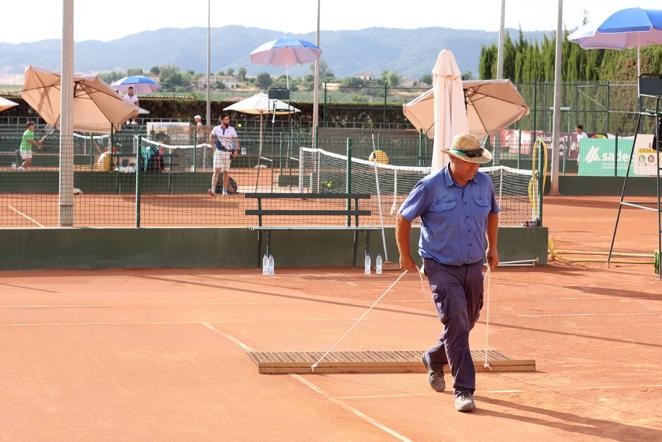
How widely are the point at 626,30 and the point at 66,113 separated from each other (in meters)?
13.3

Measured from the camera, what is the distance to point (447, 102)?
15344mm

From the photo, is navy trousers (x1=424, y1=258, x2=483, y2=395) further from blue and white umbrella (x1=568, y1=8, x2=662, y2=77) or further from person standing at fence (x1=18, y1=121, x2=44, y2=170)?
person standing at fence (x1=18, y1=121, x2=44, y2=170)

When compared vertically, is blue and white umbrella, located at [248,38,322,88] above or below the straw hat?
A: above

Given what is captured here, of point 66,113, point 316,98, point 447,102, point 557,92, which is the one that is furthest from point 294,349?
point 557,92

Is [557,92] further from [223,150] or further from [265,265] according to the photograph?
[265,265]

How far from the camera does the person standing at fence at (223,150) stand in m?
26.1

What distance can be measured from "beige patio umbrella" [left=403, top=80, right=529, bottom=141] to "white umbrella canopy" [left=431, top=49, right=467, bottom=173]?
8411 millimetres

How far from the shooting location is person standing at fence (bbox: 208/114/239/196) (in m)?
26.1

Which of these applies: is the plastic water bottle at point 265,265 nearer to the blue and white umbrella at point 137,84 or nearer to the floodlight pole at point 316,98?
the floodlight pole at point 316,98

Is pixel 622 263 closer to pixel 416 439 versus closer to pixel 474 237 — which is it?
pixel 474 237

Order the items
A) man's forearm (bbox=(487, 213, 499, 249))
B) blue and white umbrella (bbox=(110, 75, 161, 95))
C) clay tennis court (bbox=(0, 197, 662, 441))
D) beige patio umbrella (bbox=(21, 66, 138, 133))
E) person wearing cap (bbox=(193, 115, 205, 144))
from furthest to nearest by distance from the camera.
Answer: blue and white umbrella (bbox=(110, 75, 161, 95))
person wearing cap (bbox=(193, 115, 205, 144))
beige patio umbrella (bbox=(21, 66, 138, 133))
man's forearm (bbox=(487, 213, 499, 249))
clay tennis court (bbox=(0, 197, 662, 441))

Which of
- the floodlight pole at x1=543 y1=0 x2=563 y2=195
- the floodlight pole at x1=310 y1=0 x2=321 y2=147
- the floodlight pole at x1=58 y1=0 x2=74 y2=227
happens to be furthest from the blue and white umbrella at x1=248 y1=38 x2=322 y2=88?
the floodlight pole at x1=58 y1=0 x2=74 y2=227

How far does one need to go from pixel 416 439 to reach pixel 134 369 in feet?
9.24

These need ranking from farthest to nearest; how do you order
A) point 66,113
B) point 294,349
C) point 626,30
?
point 626,30 < point 66,113 < point 294,349
